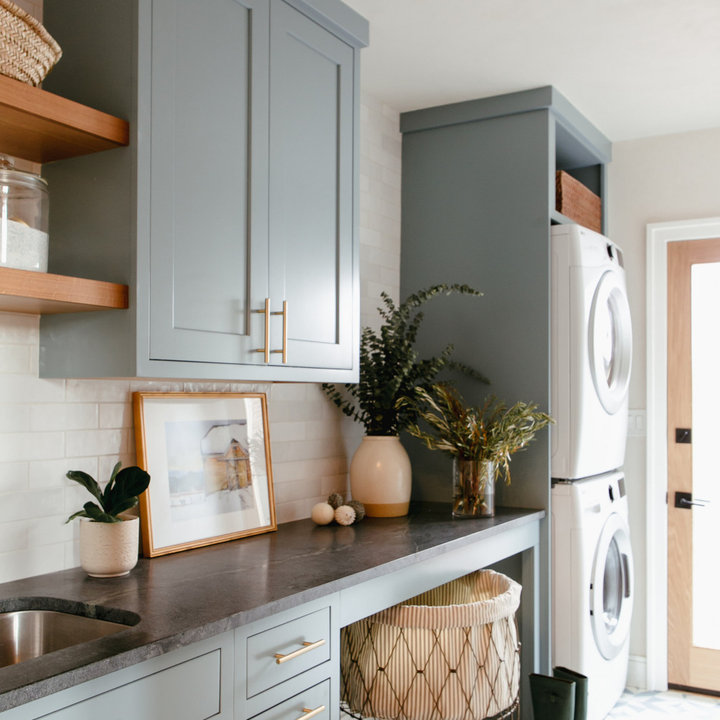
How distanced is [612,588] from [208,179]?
7.70 ft

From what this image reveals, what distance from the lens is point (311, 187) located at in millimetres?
2207

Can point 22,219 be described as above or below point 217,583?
above

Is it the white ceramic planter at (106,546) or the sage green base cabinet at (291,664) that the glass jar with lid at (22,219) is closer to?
the white ceramic planter at (106,546)

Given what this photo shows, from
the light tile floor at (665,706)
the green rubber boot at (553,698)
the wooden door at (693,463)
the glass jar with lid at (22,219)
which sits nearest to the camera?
the glass jar with lid at (22,219)

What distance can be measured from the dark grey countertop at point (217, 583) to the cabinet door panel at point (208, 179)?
0.50 meters

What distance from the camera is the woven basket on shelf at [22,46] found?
1.47m

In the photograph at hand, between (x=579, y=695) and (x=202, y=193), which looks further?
(x=579, y=695)

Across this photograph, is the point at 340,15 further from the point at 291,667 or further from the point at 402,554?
the point at 291,667

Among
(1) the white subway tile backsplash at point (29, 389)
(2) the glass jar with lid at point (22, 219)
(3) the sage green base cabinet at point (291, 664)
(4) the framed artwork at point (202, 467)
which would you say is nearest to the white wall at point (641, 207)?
(4) the framed artwork at point (202, 467)

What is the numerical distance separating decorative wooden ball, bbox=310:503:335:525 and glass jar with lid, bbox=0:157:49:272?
123 cm

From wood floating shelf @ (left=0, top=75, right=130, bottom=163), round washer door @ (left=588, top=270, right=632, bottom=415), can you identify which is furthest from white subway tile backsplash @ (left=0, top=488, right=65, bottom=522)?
round washer door @ (left=588, top=270, right=632, bottom=415)

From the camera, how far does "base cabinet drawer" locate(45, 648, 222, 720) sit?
50.5 inches

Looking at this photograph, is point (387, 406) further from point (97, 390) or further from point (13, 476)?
point (13, 476)

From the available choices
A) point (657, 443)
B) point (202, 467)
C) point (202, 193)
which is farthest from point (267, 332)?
point (657, 443)
